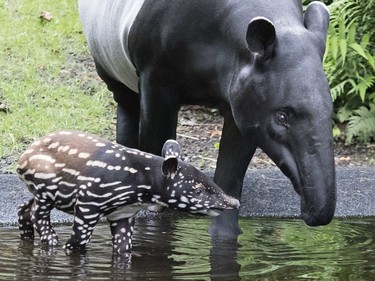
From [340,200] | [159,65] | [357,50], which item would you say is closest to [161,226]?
[159,65]

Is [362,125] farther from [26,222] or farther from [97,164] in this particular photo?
[97,164]

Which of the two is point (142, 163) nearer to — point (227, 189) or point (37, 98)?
point (227, 189)

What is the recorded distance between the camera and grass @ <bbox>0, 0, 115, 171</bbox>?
28.8 feet

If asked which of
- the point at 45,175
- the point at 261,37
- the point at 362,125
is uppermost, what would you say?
the point at 261,37

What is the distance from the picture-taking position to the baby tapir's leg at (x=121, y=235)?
16.8ft

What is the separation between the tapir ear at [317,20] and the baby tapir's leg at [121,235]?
4.42 ft

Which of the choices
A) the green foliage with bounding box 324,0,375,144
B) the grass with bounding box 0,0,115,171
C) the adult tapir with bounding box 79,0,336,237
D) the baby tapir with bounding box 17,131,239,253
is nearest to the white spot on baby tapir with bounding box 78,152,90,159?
the baby tapir with bounding box 17,131,239,253

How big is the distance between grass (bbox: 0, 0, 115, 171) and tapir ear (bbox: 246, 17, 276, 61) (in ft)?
11.2

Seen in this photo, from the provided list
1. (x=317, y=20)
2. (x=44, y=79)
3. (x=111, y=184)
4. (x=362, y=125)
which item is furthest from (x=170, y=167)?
(x=44, y=79)

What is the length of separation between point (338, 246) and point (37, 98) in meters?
4.59

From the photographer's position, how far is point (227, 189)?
20.0ft

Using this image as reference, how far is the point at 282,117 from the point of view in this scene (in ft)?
15.2

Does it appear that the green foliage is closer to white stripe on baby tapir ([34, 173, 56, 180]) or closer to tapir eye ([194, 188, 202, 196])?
tapir eye ([194, 188, 202, 196])

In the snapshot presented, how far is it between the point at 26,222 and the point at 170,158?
103cm
